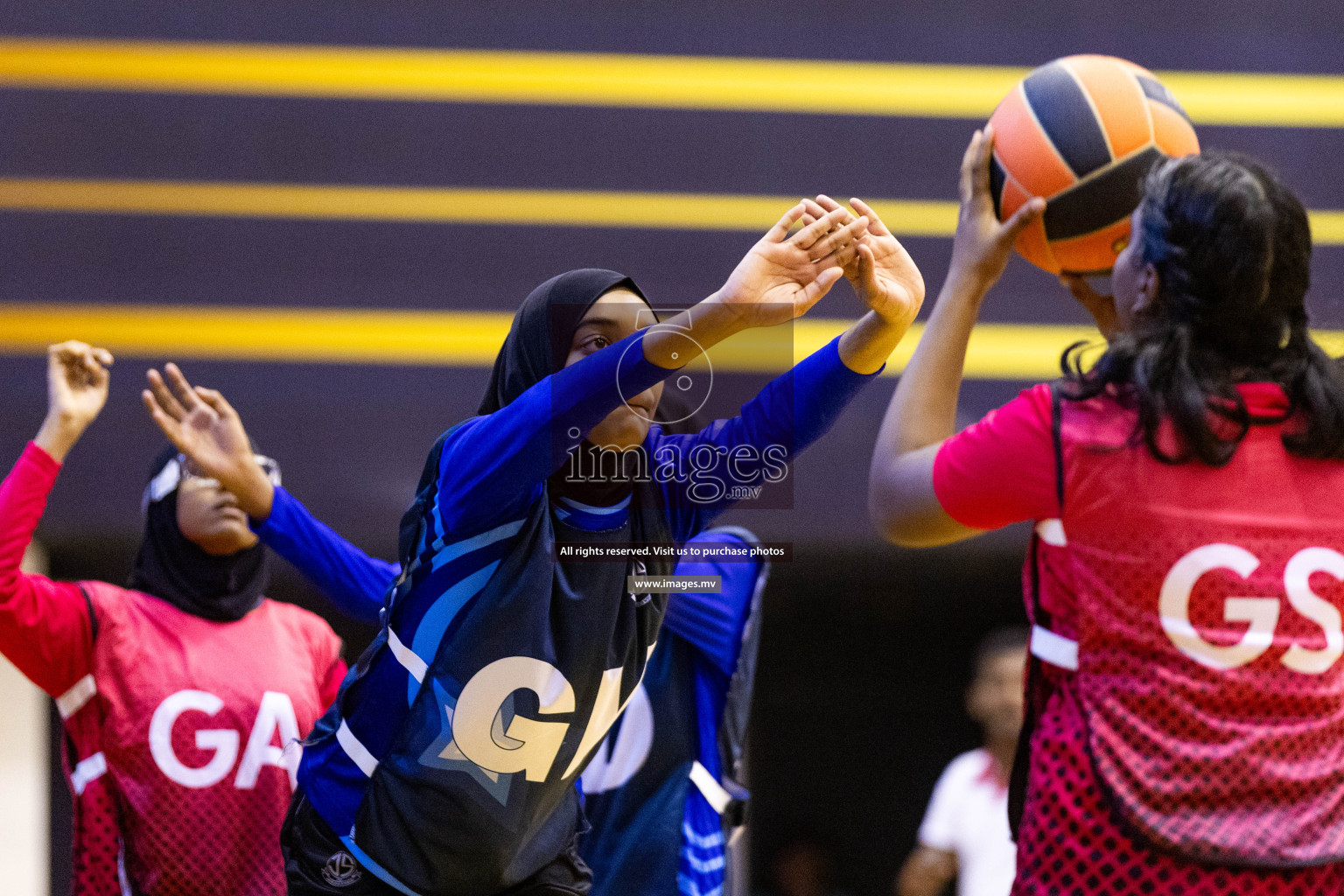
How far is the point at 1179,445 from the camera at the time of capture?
182 cm

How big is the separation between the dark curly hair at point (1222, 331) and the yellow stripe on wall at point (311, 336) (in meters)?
4.66

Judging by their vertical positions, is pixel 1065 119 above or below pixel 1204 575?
above

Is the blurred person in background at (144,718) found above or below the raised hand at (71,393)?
below

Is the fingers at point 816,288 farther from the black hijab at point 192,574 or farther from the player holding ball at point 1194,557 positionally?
the black hijab at point 192,574

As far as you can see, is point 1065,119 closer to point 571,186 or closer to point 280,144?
point 571,186

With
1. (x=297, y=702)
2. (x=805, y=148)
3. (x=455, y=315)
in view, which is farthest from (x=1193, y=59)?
(x=297, y=702)

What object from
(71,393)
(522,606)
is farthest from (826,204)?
(71,393)

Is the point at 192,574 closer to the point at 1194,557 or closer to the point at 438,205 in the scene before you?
the point at 1194,557

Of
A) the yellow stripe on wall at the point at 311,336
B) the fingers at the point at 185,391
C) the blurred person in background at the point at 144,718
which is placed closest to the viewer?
the blurred person in background at the point at 144,718

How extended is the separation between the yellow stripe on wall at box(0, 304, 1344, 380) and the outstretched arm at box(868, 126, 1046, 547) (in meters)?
4.51

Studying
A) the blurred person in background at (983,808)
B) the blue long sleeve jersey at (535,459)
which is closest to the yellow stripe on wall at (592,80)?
the blurred person in background at (983,808)

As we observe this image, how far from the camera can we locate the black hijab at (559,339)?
8.13 feet

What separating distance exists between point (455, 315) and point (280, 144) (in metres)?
1.29

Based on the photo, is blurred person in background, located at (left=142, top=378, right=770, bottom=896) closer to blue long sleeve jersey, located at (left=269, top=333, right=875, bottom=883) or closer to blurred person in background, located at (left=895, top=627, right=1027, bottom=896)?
blue long sleeve jersey, located at (left=269, top=333, right=875, bottom=883)
